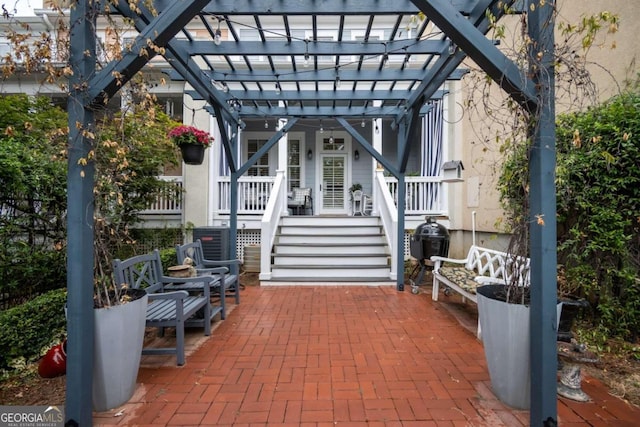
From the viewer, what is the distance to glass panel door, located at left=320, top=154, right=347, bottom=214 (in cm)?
951

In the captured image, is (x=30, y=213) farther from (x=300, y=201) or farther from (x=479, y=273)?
(x=300, y=201)

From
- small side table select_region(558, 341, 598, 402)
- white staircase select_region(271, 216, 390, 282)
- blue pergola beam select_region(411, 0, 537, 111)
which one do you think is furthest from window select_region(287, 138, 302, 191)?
small side table select_region(558, 341, 598, 402)

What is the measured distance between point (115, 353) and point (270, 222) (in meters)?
3.83

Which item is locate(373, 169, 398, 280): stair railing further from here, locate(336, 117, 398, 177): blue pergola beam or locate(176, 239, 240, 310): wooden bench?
locate(176, 239, 240, 310): wooden bench

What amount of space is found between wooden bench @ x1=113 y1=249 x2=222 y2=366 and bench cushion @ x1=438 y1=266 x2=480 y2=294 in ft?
9.42

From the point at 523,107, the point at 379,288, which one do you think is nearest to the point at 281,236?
the point at 379,288

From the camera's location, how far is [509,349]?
208cm

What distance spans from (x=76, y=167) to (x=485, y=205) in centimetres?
607

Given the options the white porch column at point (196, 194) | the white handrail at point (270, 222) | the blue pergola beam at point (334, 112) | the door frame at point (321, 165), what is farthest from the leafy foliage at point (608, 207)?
the door frame at point (321, 165)

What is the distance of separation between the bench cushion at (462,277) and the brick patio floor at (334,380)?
1.38ft

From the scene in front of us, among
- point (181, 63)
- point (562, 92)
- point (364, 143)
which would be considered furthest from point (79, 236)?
point (562, 92)

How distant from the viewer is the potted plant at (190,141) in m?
4.48

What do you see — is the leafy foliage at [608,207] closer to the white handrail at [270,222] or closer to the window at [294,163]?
the white handrail at [270,222]

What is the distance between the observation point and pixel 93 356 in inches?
78.8
